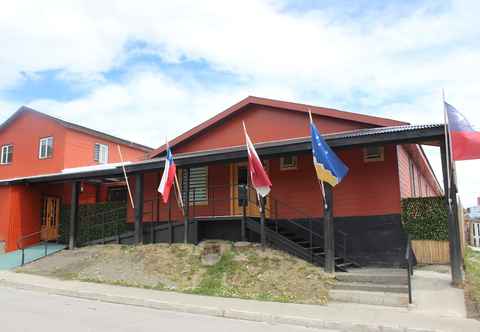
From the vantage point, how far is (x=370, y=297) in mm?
9656

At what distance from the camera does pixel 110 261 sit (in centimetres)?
1425

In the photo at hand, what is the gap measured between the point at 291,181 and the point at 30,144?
56.8 feet

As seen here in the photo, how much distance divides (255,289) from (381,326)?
3816 millimetres

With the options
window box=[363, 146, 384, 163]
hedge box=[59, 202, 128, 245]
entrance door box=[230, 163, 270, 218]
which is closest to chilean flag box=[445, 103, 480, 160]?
window box=[363, 146, 384, 163]

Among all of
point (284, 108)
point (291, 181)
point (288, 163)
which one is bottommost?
point (291, 181)

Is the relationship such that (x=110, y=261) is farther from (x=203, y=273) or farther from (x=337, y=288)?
(x=337, y=288)

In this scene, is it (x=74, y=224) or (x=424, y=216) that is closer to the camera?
(x=424, y=216)

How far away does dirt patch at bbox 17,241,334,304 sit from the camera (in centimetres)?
1070

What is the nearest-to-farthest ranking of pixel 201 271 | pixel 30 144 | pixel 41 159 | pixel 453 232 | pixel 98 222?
1. pixel 453 232
2. pixel 201 271
3. pixel 98 222
4. pixel 41 159
5. pixel 30 144

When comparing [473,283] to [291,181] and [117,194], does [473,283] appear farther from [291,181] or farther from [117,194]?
[117,194]

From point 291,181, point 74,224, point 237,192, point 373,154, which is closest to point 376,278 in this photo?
point 373,154

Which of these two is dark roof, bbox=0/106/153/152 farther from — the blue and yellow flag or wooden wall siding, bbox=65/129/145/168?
the blue and yellow flag

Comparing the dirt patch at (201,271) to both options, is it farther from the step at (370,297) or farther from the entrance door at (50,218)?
the entrance door at (50,218)

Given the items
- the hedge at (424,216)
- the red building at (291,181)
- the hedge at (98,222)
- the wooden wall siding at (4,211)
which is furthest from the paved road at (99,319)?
the wooden wall siding at (4,211)
